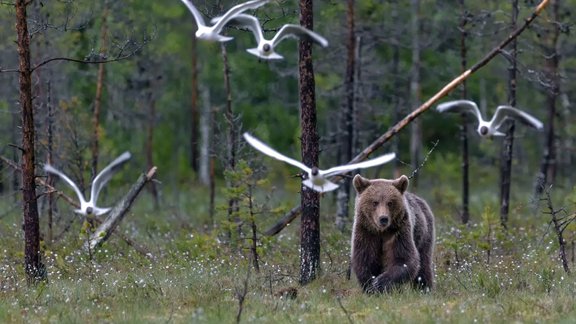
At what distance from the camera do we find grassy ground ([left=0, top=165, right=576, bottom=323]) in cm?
1130

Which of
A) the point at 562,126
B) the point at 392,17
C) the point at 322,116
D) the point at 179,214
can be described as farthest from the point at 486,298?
the point at 322,116

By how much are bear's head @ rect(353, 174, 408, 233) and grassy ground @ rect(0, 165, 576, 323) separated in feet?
2.85

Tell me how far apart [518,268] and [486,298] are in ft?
9.54

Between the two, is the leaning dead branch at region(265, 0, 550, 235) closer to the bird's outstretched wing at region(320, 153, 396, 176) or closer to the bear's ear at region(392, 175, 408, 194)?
the bear's ear at region(392, 175, 408, 194)

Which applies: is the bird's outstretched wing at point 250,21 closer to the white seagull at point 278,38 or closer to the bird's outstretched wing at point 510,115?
the white seagull at point 278,38

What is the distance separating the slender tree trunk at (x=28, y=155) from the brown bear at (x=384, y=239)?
3957 millimetres

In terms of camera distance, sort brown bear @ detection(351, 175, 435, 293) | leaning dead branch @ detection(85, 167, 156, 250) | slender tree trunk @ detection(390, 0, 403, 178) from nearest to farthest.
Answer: brown bear @ detection(351, 175, 435, 293) → leaning dead branch @ detection(85, 167, 156, 250) → slender tree trunk @ detection(390, 0, 403, 178)

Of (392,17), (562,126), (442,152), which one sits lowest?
(442,152)

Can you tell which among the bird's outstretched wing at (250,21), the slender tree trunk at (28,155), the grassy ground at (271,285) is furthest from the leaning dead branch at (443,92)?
the slender tree trunk at (28,155)

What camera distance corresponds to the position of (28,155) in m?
13.8

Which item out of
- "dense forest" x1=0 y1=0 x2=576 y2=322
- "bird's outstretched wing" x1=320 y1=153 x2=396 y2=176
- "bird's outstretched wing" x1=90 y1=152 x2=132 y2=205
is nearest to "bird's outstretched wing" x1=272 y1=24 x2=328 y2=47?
"dense forest" x1=0 y1=0 x2=576 y2=322

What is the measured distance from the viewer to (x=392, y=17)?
30359mm

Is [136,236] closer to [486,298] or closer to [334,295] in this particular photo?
[334,295]

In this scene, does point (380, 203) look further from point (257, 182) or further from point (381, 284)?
point (257, 182)
